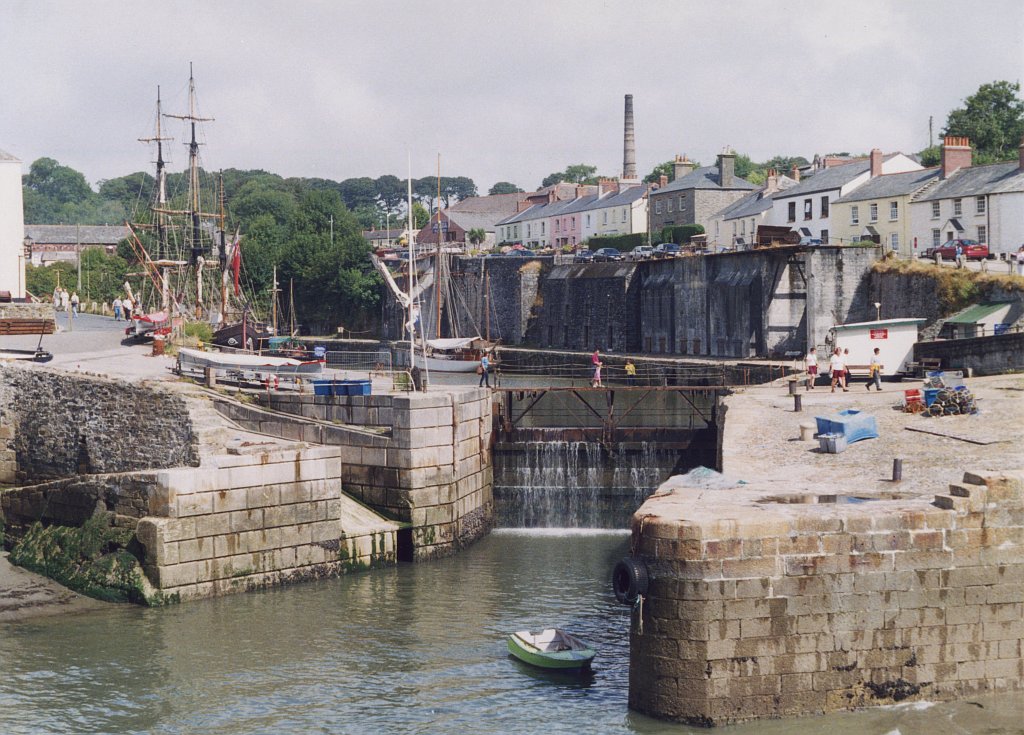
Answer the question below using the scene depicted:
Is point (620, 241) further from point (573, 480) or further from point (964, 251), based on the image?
point (573, 480)

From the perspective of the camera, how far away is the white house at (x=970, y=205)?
59844 millimetres

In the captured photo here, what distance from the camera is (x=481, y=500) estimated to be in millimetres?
34781

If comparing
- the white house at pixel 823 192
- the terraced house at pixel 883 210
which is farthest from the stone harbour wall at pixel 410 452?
the white house at pixel 823 192

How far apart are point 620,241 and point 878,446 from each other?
79723 millimetres

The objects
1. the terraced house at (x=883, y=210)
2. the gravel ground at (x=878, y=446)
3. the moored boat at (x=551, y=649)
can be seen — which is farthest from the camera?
the terraced house at (x=883, y=210)

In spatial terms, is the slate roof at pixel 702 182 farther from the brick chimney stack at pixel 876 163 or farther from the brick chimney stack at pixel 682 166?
the brick chimney stack at pixel 876 163

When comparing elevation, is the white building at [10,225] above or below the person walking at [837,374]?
above

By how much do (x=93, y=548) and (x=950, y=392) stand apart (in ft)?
69.5

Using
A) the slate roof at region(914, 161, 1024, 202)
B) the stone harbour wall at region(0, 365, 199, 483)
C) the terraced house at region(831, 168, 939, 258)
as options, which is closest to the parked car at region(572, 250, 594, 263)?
the terraced house at region(831, 168, 939, 258)

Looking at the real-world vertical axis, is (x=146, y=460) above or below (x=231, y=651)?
above

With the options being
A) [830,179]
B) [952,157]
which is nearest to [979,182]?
[952,157]

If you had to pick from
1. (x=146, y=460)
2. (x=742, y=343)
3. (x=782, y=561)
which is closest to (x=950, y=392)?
(x=782, y=561)

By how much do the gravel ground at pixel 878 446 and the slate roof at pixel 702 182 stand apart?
68508 millimetres

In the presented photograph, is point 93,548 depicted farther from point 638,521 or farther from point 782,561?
point 782,561
